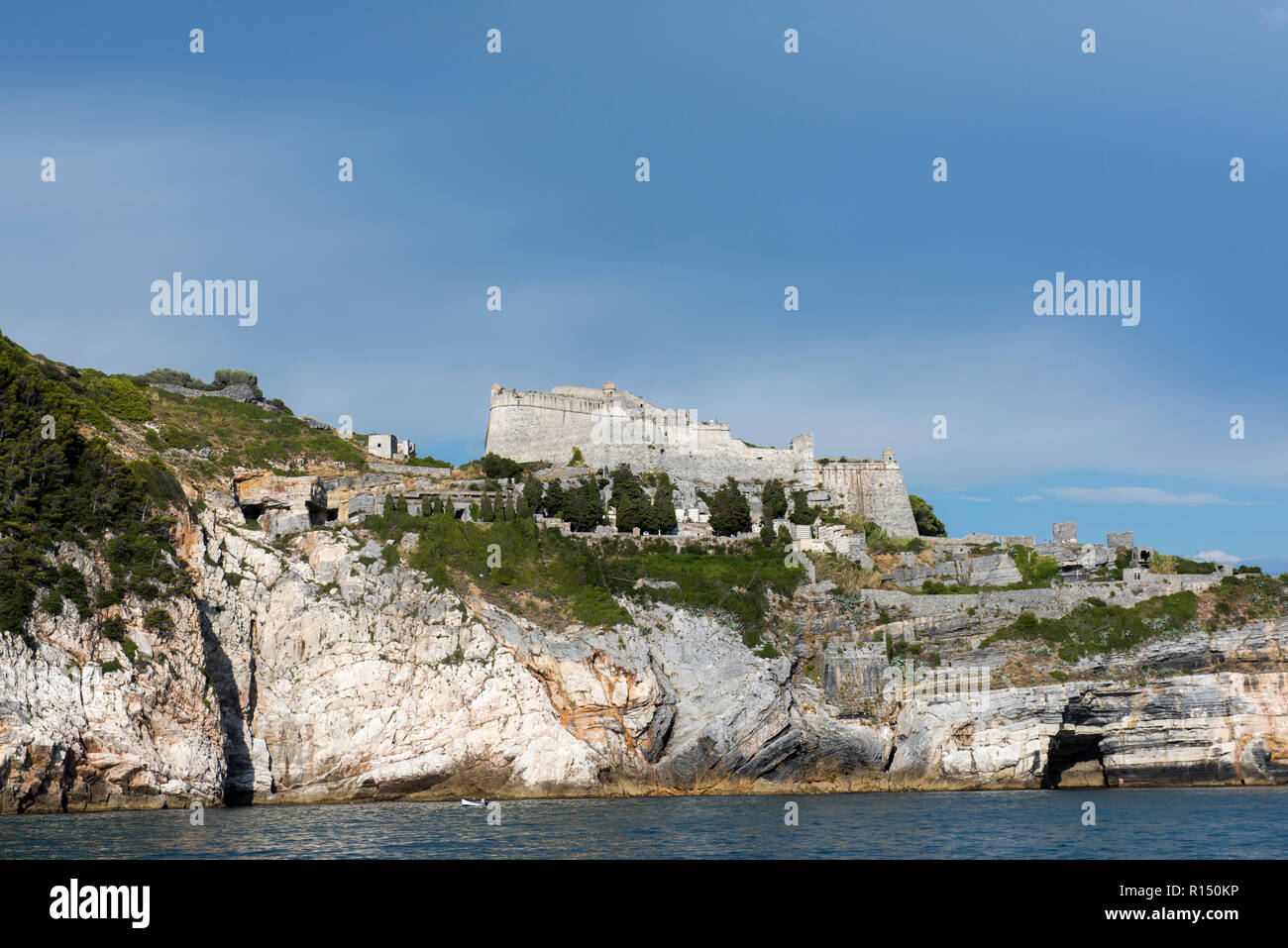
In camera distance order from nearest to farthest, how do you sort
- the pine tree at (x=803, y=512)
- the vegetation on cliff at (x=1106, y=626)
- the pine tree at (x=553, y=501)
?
A: the vegetation on cliff at (x=1106, y=626) < the pine tree at (x=553, y=501) < the pine tree at (x=803, y=512)

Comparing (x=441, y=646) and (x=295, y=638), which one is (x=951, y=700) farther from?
(x=295, y=638)

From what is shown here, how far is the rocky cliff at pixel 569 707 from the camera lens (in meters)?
45.3

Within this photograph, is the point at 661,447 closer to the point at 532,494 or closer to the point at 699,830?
the point at 532,494

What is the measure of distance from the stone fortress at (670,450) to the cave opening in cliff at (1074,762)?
25900 mm

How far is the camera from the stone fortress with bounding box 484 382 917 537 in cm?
7638

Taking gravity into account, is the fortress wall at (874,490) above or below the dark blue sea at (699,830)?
above

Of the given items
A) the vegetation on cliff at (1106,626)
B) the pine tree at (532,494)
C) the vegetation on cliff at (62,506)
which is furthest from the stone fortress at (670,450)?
the vegetation on cliff at (62,506)

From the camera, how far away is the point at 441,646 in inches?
1887

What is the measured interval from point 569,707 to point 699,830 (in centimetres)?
1572

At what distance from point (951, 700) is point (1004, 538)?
20273 millimetres

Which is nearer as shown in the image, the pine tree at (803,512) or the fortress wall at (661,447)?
the pine tree at (803,512)

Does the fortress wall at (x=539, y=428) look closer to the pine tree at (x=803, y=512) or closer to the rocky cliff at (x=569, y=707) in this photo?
the pine tree at (x=803, y=512)

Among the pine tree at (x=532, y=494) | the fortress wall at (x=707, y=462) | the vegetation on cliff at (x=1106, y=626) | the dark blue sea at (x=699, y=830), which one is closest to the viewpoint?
the dark blue sea at (x=699, y=830)
